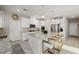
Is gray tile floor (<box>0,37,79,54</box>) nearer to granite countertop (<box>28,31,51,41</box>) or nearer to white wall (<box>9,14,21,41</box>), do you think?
white wall (<box>9,14,21,41</box>)

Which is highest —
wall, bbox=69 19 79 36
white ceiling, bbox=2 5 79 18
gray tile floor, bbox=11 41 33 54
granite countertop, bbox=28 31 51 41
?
white ceiling, bbox=2 5 79 18

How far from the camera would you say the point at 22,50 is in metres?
1.46

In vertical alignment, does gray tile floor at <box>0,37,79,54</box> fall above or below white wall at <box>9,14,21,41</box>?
below

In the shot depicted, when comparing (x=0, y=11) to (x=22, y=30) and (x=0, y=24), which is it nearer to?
(x=0, y=24)

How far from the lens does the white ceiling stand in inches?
54.2

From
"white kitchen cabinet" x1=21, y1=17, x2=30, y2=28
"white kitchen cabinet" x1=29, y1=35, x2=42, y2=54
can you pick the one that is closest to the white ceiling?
"white kitchen cabinet" x1=21, y1=17, x2=30, y2=28

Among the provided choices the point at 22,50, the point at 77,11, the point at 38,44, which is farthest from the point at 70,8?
the point at 22,50

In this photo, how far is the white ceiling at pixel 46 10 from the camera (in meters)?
1.38

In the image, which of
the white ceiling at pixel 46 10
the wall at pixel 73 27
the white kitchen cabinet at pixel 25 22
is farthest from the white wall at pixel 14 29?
the wall at pixel 73 27

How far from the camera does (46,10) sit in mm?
1422

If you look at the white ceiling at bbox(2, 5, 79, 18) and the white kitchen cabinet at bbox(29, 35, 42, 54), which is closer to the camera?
the white ceiling at bbox(2, 5, 79, 18)

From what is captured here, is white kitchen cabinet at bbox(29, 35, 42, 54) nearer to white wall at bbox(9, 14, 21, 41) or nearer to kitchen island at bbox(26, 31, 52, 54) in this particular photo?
kitchen island at bbox(26, 31, 52, 54)

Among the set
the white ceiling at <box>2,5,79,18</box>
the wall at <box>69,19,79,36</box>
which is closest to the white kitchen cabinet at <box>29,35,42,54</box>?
the white ceiling at <box>2,5,79,18</box>
